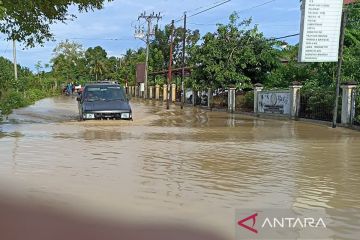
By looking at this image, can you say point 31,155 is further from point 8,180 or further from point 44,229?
point 44,229

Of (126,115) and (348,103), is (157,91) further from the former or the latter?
(348,103)

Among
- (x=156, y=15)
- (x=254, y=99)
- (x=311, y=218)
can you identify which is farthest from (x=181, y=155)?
(x=156, y=15)

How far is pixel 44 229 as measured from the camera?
498cm

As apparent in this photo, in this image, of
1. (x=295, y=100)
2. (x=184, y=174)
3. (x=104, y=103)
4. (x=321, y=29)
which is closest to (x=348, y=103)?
(x=321, y=29)

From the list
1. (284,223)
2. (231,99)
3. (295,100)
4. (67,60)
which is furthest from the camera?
(67,60)

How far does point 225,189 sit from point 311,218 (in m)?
1.65

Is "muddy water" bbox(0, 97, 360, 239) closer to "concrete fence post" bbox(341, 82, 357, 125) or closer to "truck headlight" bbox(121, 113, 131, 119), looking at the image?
"truck headlight" bbox(121, 113, 131, 119)

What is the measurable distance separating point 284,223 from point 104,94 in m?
14.6

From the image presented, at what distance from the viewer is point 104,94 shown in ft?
63.1

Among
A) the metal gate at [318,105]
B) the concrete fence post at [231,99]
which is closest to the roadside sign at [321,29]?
the metal gate at [318,105]

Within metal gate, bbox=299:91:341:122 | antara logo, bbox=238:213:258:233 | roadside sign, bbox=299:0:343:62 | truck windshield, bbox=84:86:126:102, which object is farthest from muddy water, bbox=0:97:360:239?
metal gate, bbox=299:91:341:122

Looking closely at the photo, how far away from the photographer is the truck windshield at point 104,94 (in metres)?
19.0

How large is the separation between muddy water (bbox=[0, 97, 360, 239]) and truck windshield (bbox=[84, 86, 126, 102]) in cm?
536

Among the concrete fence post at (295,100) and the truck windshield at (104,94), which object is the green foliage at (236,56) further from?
the truck windshield at (104,94)
